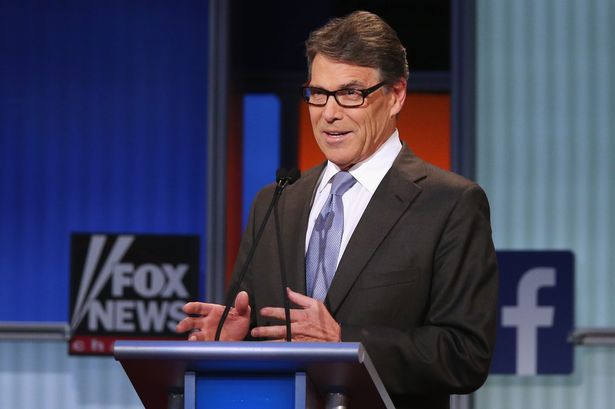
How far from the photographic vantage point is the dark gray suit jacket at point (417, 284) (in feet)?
7.23

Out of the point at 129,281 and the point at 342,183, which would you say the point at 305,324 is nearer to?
the point at 342,183

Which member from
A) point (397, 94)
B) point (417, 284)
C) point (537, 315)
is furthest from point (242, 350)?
point (537, 315)

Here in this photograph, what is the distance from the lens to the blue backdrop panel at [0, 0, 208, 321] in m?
4.75

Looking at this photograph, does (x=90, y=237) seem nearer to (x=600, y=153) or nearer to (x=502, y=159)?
(x=502, y=159)

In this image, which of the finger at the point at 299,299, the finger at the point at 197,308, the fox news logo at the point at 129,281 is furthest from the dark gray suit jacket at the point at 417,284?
the fox news logo at the point at 129,281

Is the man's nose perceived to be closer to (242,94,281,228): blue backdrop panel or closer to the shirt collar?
the shirt collar

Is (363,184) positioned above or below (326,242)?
above

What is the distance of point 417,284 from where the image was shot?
7.58 ft

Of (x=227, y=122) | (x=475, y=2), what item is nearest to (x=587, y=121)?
(x=475, y=2)

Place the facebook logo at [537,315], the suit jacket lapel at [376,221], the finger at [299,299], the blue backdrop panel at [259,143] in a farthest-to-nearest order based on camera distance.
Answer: the blue backdrop panel at [259,143], the facebook logo at [537,315], the suit jacket lapel at [376,221], the finger at [299,299]

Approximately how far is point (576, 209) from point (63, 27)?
2.27 m

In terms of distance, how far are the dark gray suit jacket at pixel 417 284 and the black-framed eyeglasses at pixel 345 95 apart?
0.57ft

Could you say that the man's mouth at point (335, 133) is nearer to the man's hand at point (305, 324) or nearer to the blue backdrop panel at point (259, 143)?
the man's hand at point (305, 324)

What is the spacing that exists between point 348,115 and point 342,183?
0.55 ft
